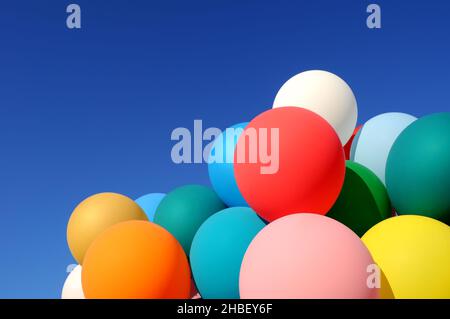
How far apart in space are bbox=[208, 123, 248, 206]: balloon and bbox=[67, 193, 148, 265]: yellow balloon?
4.45 feet

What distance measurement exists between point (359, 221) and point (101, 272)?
2.73 m

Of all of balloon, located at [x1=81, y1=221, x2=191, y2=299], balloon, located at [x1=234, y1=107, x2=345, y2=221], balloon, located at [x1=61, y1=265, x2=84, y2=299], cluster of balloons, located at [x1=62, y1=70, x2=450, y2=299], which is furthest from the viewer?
balloon, located at [x1=61, y1=265, x2=84, y2=299]

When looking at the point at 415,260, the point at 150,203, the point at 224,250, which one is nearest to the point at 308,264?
the point at 415,260

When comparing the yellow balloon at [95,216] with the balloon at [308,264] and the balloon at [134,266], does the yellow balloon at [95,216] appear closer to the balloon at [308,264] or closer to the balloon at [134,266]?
the balloon at [134,266]

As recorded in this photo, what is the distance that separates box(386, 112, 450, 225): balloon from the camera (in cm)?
441

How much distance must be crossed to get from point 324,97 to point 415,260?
2.08 m

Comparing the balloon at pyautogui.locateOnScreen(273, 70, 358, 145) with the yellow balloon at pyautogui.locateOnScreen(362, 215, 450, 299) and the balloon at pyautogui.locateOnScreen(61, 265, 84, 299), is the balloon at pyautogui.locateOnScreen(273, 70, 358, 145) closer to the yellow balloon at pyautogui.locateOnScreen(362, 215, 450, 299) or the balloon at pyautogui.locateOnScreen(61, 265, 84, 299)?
the yellow balloon at pyautogui.locateOnScreen(362, 215, 450, 299)

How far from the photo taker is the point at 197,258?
509cm

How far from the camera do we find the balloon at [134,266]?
3.90 m

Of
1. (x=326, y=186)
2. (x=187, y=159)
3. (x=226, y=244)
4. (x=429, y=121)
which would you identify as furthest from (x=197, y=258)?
(x=429, y=121)

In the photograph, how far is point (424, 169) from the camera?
4.46 m

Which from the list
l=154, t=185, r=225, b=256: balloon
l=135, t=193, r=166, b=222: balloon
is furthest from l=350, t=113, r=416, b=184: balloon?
l=135, t=193, r=166, b=222: balloon

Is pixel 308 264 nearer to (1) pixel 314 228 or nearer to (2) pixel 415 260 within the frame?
(1) pixel 314 228

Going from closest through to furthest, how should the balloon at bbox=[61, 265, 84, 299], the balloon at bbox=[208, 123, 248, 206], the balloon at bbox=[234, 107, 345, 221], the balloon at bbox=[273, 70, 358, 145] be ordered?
the balloon at bbox=[234, 107, 345, 221]
the balloon at bbox=[273, 70, 358, 145]
the balloon at bbox=[208, 123, 248, 206]
the balloon at bbox=[61, 265, 84, 299]
